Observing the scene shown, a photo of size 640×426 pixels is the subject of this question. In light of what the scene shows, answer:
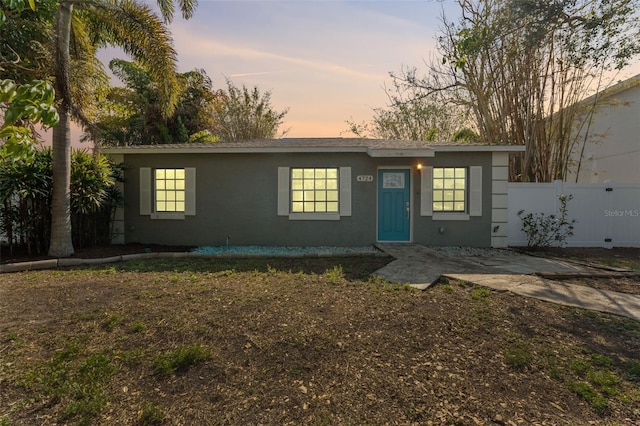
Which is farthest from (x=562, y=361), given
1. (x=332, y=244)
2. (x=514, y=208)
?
(x=514, y=208)

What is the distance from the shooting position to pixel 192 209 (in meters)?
8.30

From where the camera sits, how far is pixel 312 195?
8.36 metres

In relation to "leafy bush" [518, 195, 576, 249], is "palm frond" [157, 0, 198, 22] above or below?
above

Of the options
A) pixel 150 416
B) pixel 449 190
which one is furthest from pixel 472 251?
pixel 150 416

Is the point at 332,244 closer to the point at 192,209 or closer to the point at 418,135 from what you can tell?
the point at 192,209

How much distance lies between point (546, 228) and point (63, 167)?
11.2 m

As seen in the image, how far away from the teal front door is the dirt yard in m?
3.87

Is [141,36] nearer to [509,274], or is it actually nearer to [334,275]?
[334,275]

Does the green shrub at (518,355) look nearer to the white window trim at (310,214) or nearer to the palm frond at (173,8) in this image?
the white window trim at (310,214)

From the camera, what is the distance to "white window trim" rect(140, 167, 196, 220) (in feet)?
27.1

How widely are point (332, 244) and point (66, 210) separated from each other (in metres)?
5.91

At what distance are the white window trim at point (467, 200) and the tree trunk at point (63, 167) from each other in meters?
7.99

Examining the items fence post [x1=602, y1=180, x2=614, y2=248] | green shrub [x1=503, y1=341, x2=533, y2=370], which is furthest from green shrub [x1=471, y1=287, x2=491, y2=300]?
fence post [x1=602, y1=180, x2=614, y2=248]

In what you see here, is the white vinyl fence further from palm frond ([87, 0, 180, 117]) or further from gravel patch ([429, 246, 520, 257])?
palm frond ([87, 0, 180, 117])
